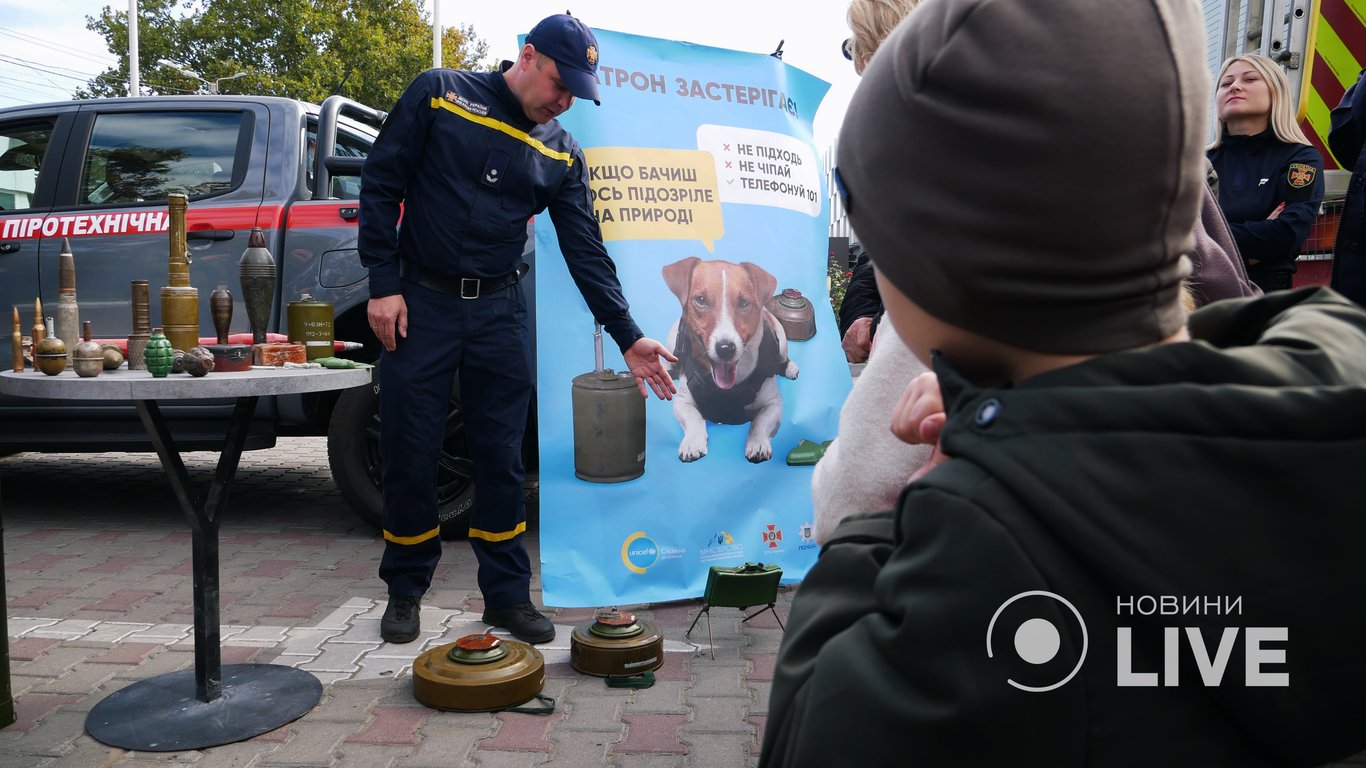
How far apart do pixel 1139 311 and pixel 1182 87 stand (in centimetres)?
14

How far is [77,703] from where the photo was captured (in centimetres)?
278

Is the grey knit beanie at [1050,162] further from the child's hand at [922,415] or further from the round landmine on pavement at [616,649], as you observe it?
the round landmine on pavement at [616,649]

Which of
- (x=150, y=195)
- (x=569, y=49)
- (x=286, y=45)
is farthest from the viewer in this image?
(x=286, y=45)

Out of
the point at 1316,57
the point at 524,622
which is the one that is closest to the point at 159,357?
the point at 524,622

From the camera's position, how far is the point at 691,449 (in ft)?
12.1

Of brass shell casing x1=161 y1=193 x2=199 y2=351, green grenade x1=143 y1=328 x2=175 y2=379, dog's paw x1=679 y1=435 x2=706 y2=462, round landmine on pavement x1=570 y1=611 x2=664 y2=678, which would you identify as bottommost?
round landmine on pavement x1=570 y1=611 x2=664 y2=678

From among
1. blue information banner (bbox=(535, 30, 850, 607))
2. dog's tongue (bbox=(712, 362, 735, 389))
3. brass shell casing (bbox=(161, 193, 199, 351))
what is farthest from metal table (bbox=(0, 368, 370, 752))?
dog's tongue (bbox=(712, 362, 735, 389))

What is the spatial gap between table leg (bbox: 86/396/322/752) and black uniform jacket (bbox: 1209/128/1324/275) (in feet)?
10.8

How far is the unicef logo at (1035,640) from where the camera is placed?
1.82 feet

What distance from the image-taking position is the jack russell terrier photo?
3.70m

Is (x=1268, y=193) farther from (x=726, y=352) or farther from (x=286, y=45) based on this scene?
(x=286, y=45)

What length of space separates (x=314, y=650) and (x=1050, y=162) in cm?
316

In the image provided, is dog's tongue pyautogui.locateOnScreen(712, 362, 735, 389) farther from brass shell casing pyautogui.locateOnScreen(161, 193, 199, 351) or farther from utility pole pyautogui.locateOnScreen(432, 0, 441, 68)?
utility pole pyautogui.locateOnScreen(432, 0, 441, 68)

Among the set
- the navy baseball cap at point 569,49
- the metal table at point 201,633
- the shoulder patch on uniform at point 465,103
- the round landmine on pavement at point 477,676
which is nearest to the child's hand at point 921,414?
the metal table at point 201,633
